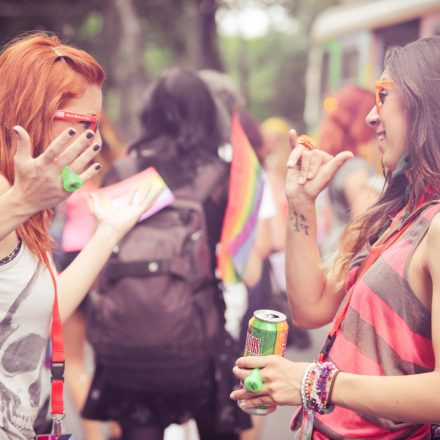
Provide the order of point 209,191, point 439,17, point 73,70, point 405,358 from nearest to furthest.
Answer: point 405,358 < point 73,70 < point 209,191 < point 439,17

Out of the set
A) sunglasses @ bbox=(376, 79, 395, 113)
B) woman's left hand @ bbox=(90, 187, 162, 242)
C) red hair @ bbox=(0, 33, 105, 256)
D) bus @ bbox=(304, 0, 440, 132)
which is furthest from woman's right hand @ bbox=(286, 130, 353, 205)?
bus @ bbox=(304, 0, 440, 132)

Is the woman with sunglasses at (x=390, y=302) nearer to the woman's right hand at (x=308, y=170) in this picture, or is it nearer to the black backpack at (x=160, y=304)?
the woman's right hand at (x=308, y=170)

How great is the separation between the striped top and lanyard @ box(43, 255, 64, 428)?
2.48 ft

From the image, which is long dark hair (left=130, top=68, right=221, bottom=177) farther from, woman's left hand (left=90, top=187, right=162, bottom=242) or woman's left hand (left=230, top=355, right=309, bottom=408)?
woman's left hand (left=230, top=355, right=309, bottom=408)

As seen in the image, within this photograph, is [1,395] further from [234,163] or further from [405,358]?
[234,163]

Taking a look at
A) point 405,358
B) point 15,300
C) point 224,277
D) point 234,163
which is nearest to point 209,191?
point 234,163

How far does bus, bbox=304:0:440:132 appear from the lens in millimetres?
8742

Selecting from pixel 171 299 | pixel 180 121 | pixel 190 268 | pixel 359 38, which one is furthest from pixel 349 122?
pixel 359 38

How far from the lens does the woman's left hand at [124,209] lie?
2195 mm

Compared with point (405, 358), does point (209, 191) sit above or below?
above

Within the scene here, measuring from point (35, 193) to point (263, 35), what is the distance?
49.2 meters

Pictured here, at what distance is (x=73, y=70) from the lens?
196cm

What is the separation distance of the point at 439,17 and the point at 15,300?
7777 millimetres

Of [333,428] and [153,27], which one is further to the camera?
[153,27]
